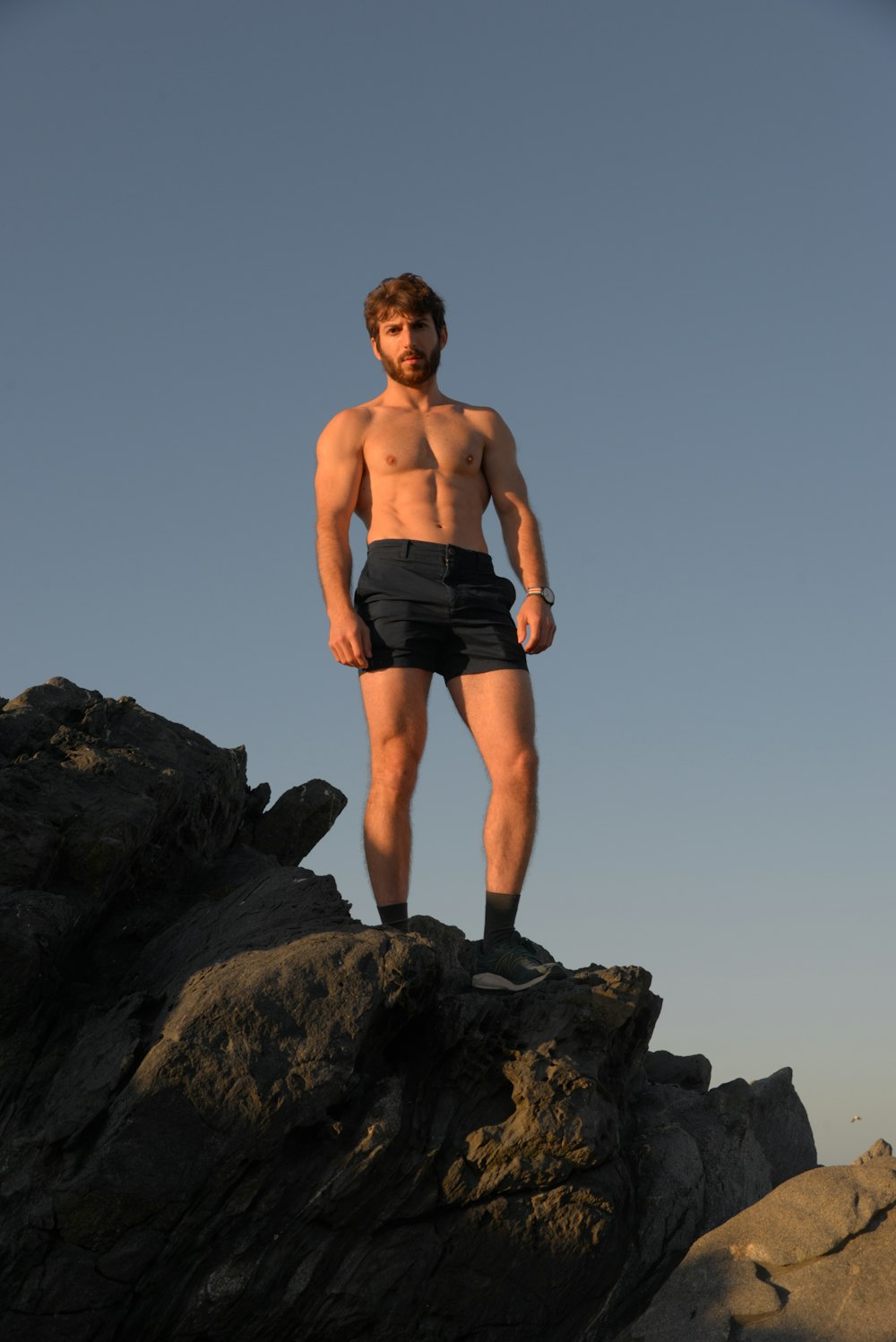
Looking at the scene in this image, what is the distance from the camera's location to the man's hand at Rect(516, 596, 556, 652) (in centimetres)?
777

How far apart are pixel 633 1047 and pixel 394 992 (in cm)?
183

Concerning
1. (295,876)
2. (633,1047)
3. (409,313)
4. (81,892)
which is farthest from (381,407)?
(633,1047)

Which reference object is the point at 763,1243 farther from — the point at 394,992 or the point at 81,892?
the point at 81,892

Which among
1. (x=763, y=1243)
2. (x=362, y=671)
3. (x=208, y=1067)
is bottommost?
(x=208, y=1067)

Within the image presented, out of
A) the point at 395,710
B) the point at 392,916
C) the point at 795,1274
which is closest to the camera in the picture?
the point at 795,1274

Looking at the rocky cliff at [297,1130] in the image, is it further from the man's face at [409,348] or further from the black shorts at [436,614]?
the man's face at [409,348]

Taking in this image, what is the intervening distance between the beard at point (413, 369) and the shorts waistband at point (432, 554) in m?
1.12

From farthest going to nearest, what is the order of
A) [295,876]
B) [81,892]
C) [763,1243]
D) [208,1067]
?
[295,876]
[81,892]
[763,1243]
[208,1067]

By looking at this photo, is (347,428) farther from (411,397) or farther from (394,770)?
(394,770)

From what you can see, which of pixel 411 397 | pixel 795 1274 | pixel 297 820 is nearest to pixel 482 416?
pixel 411 397

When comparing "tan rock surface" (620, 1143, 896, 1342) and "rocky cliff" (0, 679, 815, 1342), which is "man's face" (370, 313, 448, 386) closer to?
"rocky cliff" (0, 679, 815, 1342)

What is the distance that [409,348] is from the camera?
800cm

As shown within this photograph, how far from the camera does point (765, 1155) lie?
25.9 feet

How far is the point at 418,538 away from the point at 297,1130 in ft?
11.3
